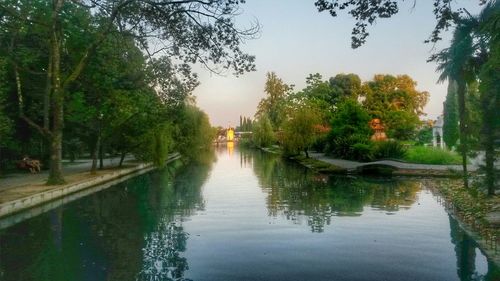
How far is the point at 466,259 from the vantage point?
10500 mm

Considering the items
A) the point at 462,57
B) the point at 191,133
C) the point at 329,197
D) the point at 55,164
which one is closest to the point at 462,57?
the point at 462,57

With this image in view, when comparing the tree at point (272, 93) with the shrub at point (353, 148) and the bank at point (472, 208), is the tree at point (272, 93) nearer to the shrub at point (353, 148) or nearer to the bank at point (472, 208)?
the shrub at point (353, 148)

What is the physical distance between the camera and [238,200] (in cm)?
2075

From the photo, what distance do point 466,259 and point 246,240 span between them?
500 cm

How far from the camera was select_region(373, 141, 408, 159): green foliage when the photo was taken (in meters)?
42.6

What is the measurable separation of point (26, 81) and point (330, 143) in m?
32.4

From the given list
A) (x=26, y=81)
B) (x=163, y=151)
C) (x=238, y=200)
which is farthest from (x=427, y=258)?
(x=163, y=151)

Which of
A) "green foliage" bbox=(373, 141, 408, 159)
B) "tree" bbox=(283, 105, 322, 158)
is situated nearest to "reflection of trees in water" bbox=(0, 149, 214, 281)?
"green foliage" bbox=(373, 141, 408, 159)

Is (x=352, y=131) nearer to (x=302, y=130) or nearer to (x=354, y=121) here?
(x=354, y=121)

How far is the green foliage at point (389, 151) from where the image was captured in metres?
42.6

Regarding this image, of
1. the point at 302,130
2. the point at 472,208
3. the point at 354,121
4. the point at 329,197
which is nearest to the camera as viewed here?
the point at 472,208

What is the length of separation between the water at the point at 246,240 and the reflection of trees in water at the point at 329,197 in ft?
0.21

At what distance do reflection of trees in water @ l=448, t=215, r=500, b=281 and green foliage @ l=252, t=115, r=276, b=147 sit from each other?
8233cm

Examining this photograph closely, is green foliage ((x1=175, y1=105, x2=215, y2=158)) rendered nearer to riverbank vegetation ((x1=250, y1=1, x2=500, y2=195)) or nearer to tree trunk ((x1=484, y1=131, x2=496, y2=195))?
riverbank vegetation ((x1=250, y1=1, x2=500, y2=195))
